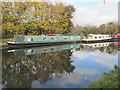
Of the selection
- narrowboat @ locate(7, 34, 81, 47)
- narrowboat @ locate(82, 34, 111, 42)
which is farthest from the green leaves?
narrowboat @ locate(82, 34, 111, 42)

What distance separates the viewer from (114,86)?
4926 millimetres

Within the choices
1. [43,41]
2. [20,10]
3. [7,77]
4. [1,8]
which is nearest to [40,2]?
[20,10]

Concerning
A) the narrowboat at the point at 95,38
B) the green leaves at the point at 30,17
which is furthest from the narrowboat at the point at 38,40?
the green leaves at the point at 30,17

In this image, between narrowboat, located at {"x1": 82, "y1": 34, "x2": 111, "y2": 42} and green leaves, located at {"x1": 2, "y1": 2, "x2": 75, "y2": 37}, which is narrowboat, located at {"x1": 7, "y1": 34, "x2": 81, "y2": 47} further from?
green leaves, located at {"x1": 2, "y1": 2, "x2": 75, "y2": 37}

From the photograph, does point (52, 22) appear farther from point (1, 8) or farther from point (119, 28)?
point (119, 28)

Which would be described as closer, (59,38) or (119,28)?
(59,38)

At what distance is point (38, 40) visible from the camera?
23.2m

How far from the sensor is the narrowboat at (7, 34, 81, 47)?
20.5 meters

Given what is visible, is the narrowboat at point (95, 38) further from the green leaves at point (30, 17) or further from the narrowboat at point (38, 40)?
the green leaves at point (30, 17)

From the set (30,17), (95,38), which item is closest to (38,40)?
(30,17)

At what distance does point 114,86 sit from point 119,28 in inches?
1908

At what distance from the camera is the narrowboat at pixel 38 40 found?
67.4 ft

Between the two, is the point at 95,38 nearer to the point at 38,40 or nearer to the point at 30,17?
the point at 38,40

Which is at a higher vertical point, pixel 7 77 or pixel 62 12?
pixel 62 12
